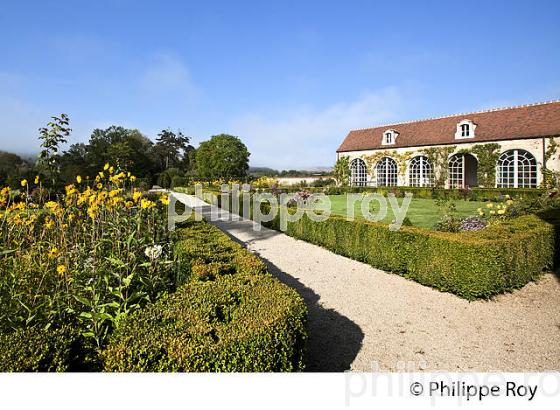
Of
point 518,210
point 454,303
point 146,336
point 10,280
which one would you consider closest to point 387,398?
point 146,336

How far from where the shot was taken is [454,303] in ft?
16.4

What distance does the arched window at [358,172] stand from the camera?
28656mm

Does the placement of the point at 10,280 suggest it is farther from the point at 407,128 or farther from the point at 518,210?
the point at 407,128

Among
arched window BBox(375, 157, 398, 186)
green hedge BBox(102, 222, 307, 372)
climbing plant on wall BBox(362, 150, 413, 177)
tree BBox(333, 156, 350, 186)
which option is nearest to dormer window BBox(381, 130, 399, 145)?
climbing plant on wall BBox(362, 150, 413, 177)

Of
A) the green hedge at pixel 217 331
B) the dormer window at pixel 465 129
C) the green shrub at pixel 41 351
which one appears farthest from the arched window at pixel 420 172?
the green shrub at pixel 41 351

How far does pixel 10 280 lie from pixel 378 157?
2672 centimetres

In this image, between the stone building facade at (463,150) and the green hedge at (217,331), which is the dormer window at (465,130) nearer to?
the stone building facade at (463,150)

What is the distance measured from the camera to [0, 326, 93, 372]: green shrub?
225cm

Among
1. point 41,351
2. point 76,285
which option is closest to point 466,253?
point 76,285

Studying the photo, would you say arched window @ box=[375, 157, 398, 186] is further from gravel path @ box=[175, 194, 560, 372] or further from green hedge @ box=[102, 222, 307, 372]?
green hedge @ box=[102, 222, 307, 372]

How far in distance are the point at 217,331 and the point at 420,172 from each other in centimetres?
2523

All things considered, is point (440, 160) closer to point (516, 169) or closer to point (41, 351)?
point (516, 169)

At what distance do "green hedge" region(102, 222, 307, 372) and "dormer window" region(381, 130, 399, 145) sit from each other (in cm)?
2526

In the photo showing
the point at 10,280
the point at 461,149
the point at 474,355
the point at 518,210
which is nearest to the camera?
the point at 10,280
